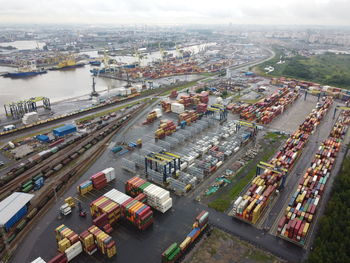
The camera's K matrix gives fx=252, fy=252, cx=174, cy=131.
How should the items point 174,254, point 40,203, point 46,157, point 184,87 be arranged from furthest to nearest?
1. point 184,87
2. point 46,157
3. point 40,203
4. point 174,254

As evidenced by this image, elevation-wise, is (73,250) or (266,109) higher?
(266,109)

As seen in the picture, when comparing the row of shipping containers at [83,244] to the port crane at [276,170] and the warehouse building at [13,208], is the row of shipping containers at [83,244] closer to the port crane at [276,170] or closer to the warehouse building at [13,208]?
the warehouse building at [13,208]

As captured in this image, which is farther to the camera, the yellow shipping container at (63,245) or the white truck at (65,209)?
the white truck at (65,209)

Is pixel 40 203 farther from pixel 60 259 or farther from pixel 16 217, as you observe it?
pixel 60 259

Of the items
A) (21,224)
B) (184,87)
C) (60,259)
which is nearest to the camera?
(60,259)

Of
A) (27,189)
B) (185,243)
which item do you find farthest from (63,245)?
(27,189)


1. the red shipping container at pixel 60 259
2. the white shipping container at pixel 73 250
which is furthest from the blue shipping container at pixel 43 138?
the red shipping container at pixel 60 259
